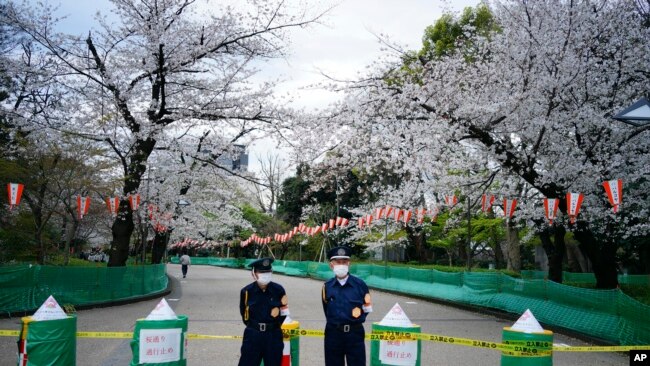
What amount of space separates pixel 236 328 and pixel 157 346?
23.4 ft

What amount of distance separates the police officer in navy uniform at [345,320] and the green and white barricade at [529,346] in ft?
5.17

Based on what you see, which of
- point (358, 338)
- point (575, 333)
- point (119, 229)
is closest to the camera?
point (358, 338)

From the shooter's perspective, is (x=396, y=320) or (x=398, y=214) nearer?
(x=396, y=320)

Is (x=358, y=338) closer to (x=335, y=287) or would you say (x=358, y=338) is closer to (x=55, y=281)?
(x=335, y=287)

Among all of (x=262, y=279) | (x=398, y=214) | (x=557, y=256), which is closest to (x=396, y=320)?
(x=262, y=279)

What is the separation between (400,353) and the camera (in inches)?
255

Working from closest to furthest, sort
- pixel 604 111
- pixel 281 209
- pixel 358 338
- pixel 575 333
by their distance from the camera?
pixel 358 338
pixel 575 333
pixel 604 111
pixel 281 209

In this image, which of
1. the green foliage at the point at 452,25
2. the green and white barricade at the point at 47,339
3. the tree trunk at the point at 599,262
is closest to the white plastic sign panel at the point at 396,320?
the green and white barricade at the point at 47,339

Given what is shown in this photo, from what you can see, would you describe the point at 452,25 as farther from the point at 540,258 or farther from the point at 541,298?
the point at 540,258

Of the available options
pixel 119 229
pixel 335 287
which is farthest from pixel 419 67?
pixel 335 287

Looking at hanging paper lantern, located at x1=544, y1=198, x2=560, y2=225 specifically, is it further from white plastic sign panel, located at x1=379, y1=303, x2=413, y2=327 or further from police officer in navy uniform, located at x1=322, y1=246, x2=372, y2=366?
police officer in navy uniform, located at x1=322, y1=246, x2=372, y2=366

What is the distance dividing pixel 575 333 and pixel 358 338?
27.8ft

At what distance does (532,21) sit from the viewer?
15570 millimetres

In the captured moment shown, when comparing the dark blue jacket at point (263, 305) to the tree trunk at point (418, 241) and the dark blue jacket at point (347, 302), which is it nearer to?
the dark blue jacket at point (347, 302)
